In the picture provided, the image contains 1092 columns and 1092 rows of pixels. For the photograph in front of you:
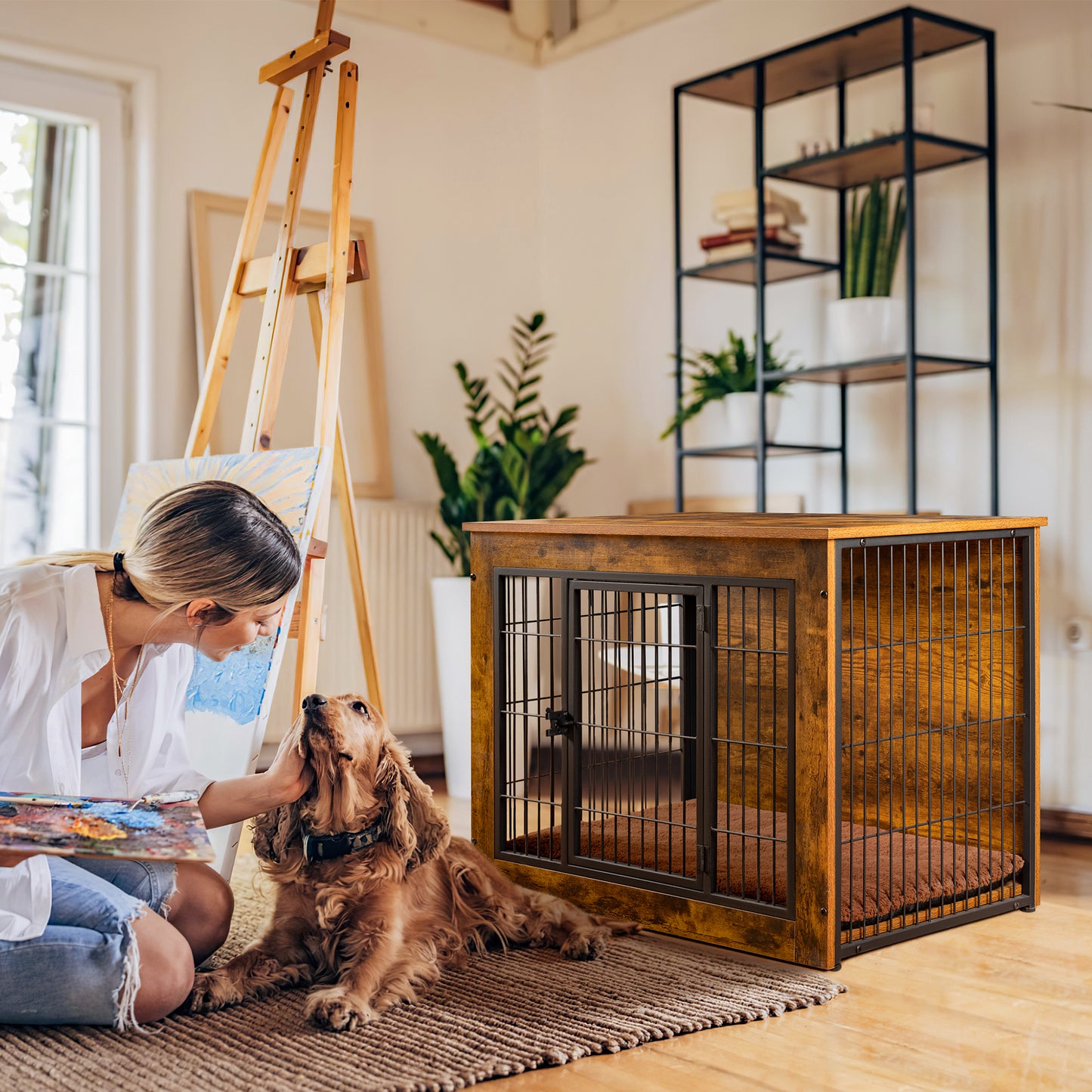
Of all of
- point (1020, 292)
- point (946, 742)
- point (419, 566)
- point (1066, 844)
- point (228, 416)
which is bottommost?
point (1066, 844)

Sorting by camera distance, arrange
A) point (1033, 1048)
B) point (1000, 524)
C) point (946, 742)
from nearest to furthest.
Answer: point (1033, 1048), point (1000, 524), point (946, 742)

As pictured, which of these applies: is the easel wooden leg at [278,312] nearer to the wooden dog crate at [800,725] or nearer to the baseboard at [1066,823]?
the wooden dog crate at [800,725]

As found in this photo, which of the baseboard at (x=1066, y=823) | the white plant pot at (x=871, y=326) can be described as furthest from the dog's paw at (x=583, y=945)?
the white plant pot at (x=871, y=326)

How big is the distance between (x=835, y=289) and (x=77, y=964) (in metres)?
2.92

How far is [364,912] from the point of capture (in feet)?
6.88

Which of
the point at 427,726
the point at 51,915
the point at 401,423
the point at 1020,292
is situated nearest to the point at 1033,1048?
the point at 51,915

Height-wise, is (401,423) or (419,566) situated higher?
(401,423)

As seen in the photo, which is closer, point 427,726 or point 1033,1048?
point 1033,1048

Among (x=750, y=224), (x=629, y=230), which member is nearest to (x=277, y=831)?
(x=750, y=224)

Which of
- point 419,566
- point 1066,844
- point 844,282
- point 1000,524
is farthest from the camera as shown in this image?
point 419,566

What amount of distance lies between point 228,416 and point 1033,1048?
2.92m

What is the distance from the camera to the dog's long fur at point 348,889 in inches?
81.0

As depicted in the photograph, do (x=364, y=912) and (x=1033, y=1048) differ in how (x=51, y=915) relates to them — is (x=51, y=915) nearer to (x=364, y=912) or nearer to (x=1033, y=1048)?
(x=364, y=912)

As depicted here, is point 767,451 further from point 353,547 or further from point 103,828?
point 103,828
